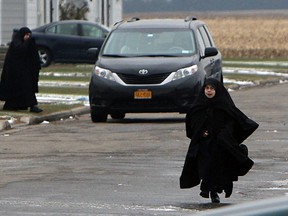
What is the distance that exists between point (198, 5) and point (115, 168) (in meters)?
173

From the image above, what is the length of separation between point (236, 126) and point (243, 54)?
4086 centimetres

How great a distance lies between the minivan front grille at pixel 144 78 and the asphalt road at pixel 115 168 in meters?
0.76

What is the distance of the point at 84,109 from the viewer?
23.2 meters

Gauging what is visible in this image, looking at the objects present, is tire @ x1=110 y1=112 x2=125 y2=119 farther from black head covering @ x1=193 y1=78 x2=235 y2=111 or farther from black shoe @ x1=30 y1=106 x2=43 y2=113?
black head covering @ x1=193 y1=78 x2=235 y2=111

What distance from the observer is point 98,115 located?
20391 mm

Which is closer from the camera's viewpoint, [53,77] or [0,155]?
[0,155]

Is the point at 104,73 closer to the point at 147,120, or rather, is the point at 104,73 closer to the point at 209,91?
the point at 147,120

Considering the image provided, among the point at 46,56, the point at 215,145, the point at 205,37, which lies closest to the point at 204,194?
the point at 215,145

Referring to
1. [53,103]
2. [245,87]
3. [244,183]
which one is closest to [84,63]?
[245,87]

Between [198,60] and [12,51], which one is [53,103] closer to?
[12,51]

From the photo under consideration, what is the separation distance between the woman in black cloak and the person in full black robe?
10265 millimetres

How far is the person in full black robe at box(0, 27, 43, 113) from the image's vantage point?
2150 centimetres

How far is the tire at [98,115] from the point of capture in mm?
20150

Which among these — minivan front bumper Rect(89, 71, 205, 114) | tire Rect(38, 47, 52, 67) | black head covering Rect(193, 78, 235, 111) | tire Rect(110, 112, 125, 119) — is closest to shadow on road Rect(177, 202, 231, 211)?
black head covering Rect(193, 78, 235, 111)
